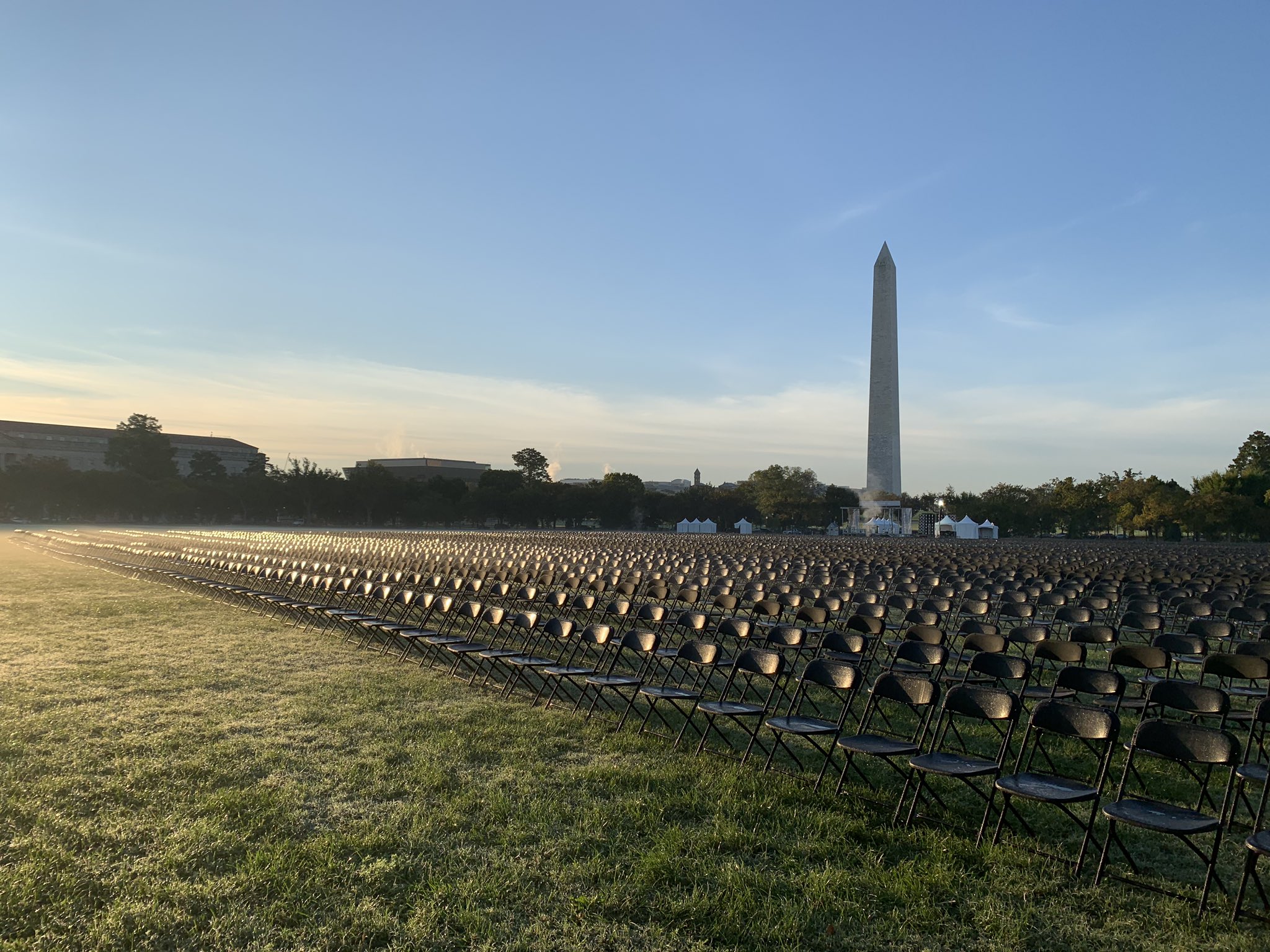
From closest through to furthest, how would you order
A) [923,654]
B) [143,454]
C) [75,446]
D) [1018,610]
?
1. [923,654]
2. [1018,610]
3. [143,454]
4. [75,446]

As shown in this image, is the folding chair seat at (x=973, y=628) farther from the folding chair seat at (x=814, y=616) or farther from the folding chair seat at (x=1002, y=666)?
the folding chair seat at (x=1002, y=666)

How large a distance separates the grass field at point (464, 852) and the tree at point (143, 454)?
85892 mm

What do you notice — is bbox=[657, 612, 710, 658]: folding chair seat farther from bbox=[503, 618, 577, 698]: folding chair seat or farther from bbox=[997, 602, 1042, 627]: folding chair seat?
bbox=[997, 602, 1042, 627]: folding chair seat

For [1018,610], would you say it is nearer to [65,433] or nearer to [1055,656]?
[1055,656]

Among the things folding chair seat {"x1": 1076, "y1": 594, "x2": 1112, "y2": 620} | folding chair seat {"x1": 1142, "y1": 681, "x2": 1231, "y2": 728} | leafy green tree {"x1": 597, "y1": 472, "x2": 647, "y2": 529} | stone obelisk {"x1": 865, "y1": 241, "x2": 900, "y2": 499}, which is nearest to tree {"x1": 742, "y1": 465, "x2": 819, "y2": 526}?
leafy green tree {"x1": 597, "y1": 472, "x2": 647, "y2": 529}

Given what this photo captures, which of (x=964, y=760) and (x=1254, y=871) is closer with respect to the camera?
(x=1254, y=871)

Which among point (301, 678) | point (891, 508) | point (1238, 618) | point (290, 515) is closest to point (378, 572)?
point (301, 678)

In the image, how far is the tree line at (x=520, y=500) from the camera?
59906 mm

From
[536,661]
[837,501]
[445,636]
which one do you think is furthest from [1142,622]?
[837,501]

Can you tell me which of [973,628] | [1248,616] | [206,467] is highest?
[206,467]

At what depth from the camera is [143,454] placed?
268 feet

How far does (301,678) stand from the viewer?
316 inches

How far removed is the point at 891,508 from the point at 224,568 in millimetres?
47718

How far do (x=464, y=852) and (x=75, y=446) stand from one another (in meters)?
113
